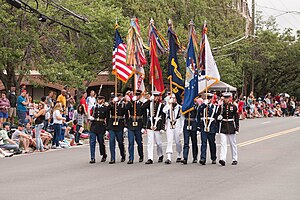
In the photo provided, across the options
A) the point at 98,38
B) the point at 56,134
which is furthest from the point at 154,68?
the point at 98,38

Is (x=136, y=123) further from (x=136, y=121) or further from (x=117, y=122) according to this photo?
(x=117, y=122)

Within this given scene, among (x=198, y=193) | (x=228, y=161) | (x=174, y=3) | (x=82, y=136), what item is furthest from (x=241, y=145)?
(x=174, y=3)

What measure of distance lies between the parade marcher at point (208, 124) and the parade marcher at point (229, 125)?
17cm

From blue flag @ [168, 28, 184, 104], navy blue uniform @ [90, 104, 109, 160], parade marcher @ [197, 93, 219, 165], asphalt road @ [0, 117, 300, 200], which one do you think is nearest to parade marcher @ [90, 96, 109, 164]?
navy blue uniform @ [90, 104, 109, 160]

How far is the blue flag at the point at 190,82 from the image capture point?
16.3 metres

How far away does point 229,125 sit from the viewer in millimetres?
15836

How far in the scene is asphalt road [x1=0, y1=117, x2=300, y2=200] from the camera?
36.6ft

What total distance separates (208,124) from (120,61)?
403 cm

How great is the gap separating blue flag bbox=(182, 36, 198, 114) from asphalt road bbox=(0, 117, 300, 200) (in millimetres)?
1557

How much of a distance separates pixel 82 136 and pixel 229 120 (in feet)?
33.9

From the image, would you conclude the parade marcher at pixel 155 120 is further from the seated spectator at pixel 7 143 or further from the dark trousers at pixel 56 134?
the dark trousers at pixel 56 134

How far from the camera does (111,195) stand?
11016mm

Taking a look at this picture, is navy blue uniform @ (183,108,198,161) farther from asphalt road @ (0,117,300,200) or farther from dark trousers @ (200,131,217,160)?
asphalt road @ (0,117,300,200)

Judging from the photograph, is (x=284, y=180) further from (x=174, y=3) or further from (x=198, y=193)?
(x=174, y=3)
